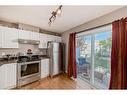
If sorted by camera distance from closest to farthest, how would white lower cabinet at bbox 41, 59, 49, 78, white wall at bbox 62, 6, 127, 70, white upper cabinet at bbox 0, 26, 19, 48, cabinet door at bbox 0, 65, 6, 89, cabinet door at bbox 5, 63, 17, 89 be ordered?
1. white wall at bbox 62, 6, 127, 70
2. cabinet door at bbox 0, 65, 6, 89
3. cabinet door at bbox 5, 63, 17, 89
4. white upper cabinet at bbox 0, 26, 19, 48
5. white lower cabinet at bbox 41, 59, 49, 78

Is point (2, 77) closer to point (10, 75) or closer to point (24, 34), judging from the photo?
point (10, 75)

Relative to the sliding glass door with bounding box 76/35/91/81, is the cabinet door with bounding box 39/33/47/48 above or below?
above

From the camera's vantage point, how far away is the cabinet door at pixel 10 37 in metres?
3.24

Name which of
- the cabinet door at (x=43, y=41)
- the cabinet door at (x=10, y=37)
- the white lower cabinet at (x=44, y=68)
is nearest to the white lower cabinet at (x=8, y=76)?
the cabinet door at (x=10, y=37)

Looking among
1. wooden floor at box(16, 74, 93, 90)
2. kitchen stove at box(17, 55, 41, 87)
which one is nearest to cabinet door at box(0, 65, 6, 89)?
kitchen stove at box(17, 55, 41, 87)

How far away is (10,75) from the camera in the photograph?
3059 millimetres

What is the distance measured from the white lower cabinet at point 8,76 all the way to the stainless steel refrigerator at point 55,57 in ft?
5.52

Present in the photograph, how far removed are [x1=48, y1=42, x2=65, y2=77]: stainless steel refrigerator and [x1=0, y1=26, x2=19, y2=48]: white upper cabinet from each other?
1.50m

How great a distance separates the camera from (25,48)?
13.9ft

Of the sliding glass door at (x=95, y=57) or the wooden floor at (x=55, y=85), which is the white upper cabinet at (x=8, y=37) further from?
the sliding glass door at (x=95, y=57)

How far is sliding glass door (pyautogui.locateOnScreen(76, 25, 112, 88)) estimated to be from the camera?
10.1 ft

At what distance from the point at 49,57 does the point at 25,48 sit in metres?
1.08

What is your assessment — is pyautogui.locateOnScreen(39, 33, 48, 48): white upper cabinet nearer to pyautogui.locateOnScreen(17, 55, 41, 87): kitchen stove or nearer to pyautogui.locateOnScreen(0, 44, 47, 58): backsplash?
pyautogui.locateOnScreen(0, 44, 47, 58): backsplash
